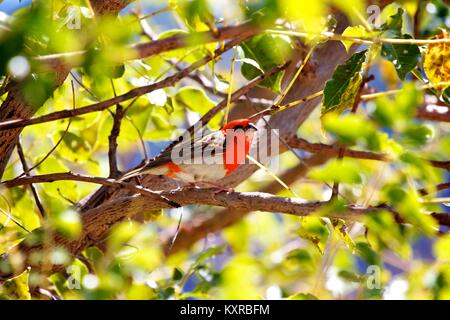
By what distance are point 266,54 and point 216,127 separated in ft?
1.85

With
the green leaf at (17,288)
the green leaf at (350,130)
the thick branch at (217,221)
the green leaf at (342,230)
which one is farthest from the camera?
the thick branch at (217,221)

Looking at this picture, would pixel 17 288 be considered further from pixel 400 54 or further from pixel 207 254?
pixel 400 54

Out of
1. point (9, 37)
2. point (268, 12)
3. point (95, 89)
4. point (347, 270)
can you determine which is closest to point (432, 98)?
point (347, 270)

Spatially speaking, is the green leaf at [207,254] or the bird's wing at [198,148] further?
the green leaf at [207,254]

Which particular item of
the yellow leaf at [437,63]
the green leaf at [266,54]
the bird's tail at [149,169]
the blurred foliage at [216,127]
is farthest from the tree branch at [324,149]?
the yellow leaf at [437,63]

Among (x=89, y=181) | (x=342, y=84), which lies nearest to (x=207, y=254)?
(x=89, y=181)

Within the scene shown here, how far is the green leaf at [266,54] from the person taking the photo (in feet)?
6.88

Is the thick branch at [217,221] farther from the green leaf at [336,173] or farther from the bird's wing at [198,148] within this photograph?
the green leaf at [336,173]

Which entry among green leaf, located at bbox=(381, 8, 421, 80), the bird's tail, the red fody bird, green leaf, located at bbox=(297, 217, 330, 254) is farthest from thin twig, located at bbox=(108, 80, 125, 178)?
green leaf, located at bbox=(381, 8, 421, 80)

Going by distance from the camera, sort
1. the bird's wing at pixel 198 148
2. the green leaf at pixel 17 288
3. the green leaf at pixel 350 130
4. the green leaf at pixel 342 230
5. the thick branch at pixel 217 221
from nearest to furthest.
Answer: the green leaf at pixel 350 130
the green leaf at pixel 342 230
the green leaf at pixel 17 288
the bird's wing at pixel 198 148
the thick branch at pixel 217 221

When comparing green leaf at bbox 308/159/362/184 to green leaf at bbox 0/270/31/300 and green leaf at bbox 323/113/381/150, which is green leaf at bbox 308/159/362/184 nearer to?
green leaf at bbox 323/113/381/150

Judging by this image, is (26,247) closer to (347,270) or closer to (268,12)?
(268,12)

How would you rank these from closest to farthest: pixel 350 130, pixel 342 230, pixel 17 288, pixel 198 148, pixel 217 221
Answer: pixel 350 130, pixel 342 230, pixel 17 288, pixel 198 148, pixel 217 221

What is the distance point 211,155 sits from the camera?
2418mm
